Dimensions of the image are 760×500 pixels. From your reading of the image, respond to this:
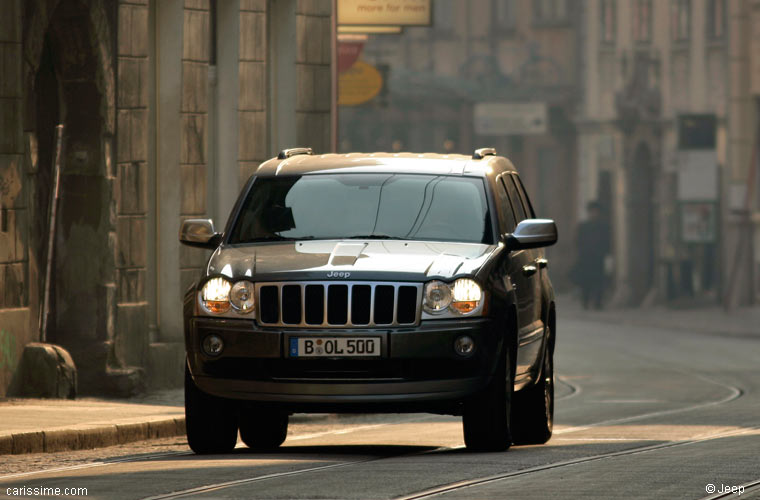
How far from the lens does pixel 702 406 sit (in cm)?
2017

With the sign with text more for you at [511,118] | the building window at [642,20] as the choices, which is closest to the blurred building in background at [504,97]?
the building window at [642,20]

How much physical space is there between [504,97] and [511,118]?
8667 millimetres

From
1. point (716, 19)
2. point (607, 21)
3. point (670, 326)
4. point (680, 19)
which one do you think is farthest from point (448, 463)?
point (607, 21)

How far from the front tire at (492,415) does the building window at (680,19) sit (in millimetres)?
38746

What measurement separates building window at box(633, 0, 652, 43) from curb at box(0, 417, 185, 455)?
3719cm

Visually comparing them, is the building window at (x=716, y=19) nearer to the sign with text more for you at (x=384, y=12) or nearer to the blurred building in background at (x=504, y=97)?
the blurred building in background at (x=504, y=97)

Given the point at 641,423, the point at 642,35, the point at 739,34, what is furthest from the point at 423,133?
the point at 641,423

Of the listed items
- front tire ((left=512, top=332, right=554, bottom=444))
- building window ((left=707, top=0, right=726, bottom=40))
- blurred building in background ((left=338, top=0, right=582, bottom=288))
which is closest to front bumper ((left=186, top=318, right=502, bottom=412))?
front tire ((left=512, top=332, right=554, bottom=444))

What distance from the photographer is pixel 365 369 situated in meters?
12.2

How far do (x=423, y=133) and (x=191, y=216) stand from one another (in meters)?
38.7

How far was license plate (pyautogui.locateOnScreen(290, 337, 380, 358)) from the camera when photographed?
12164 mm

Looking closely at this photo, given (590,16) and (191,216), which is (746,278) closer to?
(590,16)

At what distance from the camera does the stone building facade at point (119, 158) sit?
18062 mm

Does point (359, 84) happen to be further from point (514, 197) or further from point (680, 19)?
point (680, 19)
